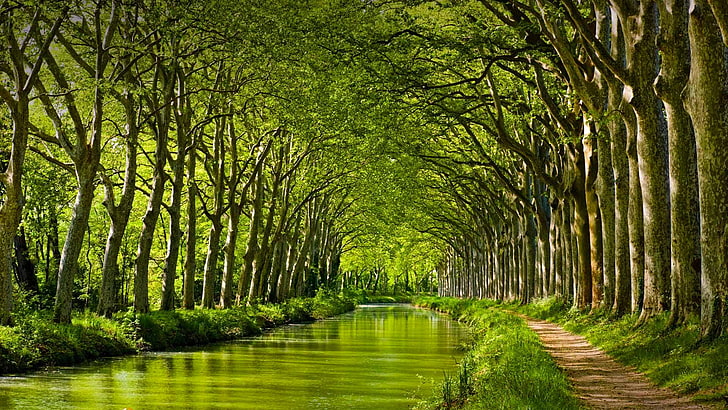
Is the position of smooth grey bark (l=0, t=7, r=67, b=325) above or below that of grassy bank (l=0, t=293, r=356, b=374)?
above

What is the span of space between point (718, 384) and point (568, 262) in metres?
21.9

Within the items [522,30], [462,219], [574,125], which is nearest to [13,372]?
[522,30]

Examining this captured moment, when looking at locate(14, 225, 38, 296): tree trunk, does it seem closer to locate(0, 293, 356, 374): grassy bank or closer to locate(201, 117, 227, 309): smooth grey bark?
locate(201, 117, 227, 309): smooth grey bark

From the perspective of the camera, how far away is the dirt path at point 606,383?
33.6 feet

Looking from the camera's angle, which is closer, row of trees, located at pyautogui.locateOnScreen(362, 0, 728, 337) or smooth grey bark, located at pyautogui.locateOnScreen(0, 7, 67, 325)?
row of trees, located at pyautogui.locateOnScreen(362, 0, 728, 337)

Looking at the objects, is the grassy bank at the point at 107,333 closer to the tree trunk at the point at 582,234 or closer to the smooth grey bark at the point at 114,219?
the smooth grey bark at the point at 114,219

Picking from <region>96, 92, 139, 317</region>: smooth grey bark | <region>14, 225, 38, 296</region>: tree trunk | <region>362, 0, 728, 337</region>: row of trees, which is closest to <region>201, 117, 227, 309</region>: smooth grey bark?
<region>96, 92, 139, 317</region>: smooth grey bark

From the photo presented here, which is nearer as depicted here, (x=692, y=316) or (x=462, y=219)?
(x=692, y=316)

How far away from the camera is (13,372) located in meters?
16.8

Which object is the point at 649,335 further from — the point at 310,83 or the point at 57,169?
the point at 57,169

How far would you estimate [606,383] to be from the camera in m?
12.5

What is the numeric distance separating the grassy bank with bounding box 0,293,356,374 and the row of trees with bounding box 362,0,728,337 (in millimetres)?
9655

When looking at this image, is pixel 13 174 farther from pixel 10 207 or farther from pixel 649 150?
pixel 649 150

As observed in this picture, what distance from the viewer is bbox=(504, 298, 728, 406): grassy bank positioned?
10.5 metres
